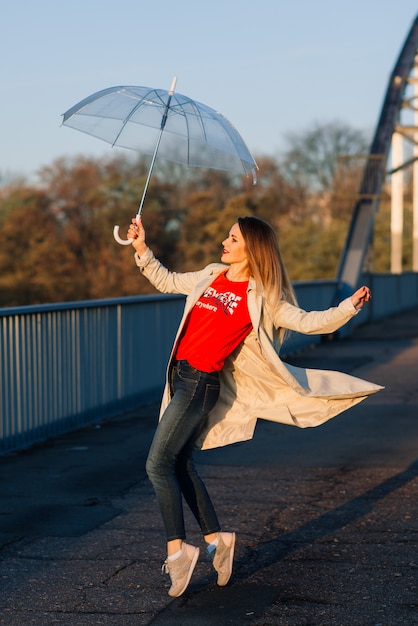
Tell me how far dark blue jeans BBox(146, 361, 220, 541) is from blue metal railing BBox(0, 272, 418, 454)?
4.06 meters

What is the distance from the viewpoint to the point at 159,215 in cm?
5512

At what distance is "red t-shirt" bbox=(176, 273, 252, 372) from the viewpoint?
4918 millimetres

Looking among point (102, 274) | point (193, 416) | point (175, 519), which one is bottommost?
point (102, 274)

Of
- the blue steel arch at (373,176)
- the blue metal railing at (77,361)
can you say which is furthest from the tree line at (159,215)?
the blue metal railing at (77,361)

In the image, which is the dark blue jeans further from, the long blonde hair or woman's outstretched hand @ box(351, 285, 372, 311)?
woman's outstretched hand @ box(351, 285, 372, 311)

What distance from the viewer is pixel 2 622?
4516 mm

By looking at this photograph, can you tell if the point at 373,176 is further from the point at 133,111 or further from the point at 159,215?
the point at 159,215

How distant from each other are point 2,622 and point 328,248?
5523 centimetres

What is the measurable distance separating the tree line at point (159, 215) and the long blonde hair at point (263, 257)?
44.9m

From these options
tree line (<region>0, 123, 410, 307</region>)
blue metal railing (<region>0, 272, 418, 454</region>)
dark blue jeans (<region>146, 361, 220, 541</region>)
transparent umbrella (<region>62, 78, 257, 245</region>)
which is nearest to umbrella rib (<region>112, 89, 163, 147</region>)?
transparent umbrella (<region>62, 78, 257, 245</region>)

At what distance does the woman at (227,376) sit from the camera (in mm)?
4887

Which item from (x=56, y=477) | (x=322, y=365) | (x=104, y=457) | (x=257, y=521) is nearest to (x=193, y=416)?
(x=257, y=521)

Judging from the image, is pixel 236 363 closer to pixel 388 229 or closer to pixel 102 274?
pixel 102 274

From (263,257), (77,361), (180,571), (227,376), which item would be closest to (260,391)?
(227,376)
